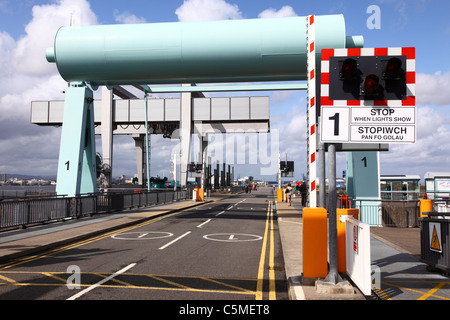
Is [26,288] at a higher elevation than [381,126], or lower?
lower

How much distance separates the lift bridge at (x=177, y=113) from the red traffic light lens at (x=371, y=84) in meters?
31.2

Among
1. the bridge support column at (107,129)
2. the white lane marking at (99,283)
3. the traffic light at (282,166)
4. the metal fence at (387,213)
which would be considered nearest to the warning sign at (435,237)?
the white lane marking at (99,283)

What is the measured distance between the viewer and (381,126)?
6.11 meters

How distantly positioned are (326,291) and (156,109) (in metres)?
37.4

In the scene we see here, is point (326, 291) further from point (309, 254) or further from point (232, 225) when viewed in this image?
point (232, 225)

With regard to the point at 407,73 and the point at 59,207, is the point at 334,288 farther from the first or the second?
the point at 59,207

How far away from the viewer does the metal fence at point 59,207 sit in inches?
551

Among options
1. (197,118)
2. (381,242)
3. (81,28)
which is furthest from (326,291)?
(197,118)

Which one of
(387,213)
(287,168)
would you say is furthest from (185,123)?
(387,213)

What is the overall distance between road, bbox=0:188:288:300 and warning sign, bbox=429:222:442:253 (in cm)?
314

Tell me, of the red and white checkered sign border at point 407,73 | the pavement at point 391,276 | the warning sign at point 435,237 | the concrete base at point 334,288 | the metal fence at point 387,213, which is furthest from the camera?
the metal fence at point 387,213

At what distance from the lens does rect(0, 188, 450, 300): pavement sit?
20.0ft

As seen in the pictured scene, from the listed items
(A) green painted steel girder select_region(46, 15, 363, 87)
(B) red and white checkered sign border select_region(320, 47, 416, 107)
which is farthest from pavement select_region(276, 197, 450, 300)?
(A) green painted steel girder select_region(46, 15, 363, 87)

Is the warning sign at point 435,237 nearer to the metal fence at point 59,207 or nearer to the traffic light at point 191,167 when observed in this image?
the metal fence at point 59,207
